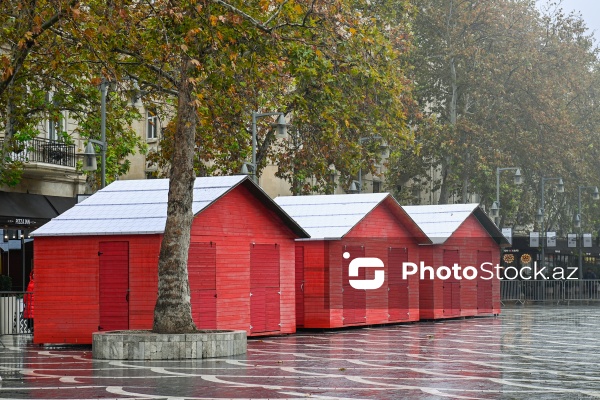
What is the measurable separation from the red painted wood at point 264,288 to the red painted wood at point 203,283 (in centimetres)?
176

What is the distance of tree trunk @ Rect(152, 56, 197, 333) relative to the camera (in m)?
22.2

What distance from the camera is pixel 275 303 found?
29.2 metres

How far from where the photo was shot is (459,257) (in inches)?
1580

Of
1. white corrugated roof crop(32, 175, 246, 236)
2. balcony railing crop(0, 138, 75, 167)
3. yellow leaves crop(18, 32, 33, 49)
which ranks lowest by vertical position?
white corrugated roof crop(32, 175, 246, 236)

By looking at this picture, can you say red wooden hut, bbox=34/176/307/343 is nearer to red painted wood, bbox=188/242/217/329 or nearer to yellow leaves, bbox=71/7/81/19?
red painted wood, bbox=188/242/217/329

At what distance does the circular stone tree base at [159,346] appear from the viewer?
21312 mm

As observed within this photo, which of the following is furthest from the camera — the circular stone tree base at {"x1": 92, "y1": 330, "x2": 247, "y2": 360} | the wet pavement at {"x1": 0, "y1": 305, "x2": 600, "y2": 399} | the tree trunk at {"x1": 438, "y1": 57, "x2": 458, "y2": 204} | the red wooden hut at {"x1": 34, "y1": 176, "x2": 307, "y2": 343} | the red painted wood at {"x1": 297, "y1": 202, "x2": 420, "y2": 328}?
the tree trunk at {"x1": 438, "y1": 57, "x2": 458, "y2": 204}

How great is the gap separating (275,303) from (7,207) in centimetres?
1939

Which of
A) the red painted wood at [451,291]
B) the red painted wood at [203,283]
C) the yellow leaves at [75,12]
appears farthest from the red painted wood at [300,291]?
the yellow leaves at [75,12]

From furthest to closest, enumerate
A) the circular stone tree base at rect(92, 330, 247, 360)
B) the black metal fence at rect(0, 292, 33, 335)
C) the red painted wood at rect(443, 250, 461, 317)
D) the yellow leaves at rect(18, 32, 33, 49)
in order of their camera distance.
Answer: the red painted wood at rect(443, 250, 461, 317)
the black metal fence at rect(0, 292, 33, 335)
the circular stone tree base at rect(92, 330, 247, 360)
the yellow leaves at rect(18, 32, 33, 49)

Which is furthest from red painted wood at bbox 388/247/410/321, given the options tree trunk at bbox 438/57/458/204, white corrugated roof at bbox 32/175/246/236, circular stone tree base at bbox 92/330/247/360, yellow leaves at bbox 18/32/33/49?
tree trunk at bbox 438/57/458/204

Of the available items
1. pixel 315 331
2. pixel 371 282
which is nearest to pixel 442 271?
pixel 371 282

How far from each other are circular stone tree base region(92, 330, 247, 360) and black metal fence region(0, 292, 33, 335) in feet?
32.7

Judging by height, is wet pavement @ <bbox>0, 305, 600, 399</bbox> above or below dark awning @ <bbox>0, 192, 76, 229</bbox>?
below
